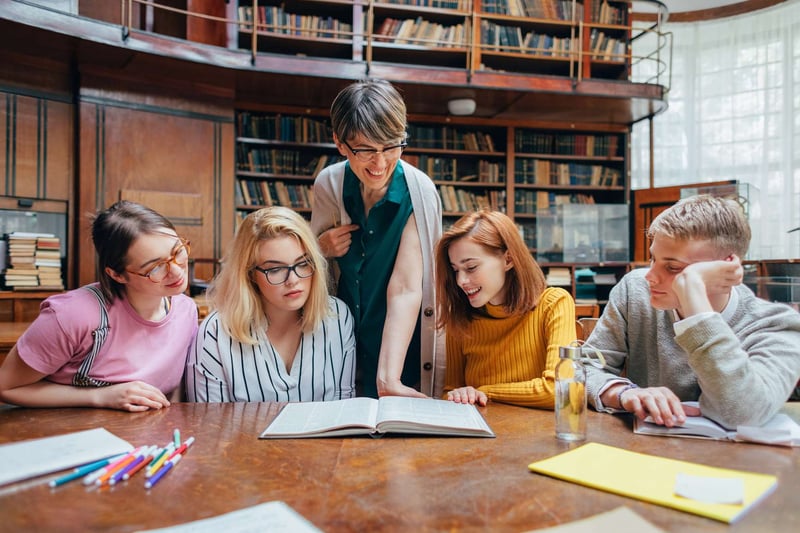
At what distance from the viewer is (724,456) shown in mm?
1066

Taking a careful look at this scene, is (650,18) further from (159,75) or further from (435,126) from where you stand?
(159,75)

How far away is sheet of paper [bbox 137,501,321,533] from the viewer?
77 cm

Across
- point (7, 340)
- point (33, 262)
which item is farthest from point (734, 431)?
point (33, 262)

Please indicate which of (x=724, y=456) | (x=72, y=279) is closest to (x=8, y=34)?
(x=72, y=279)

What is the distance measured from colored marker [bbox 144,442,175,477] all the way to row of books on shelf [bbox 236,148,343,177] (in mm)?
5021

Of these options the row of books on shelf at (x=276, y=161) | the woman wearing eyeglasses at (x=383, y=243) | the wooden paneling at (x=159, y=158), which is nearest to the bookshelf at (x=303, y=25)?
the wooden paneling at (x=159, y=158)

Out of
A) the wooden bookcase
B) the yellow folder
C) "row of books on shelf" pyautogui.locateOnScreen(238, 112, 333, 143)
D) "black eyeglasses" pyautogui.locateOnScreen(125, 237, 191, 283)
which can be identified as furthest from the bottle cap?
"row of books on shelf" pyautogui.locateOnScreen(238, 112, 333, 143)

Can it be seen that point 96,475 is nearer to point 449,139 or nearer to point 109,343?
point 109,343

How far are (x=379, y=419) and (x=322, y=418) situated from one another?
138 millimetres

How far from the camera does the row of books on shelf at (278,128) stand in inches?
233

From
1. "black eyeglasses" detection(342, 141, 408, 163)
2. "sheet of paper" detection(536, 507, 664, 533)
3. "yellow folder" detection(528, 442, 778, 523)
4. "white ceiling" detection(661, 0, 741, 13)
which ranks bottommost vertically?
"sheet of paper" detection(536, 507, 664, 533)

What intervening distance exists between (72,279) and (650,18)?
24.4ft

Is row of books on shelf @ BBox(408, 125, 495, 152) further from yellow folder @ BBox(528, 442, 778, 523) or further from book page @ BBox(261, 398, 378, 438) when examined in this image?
yellow folder @ BBox(528, 442, 778, 523)

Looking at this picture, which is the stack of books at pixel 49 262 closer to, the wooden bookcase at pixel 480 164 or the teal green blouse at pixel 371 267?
the wooden bookcase at pixel 480 164
